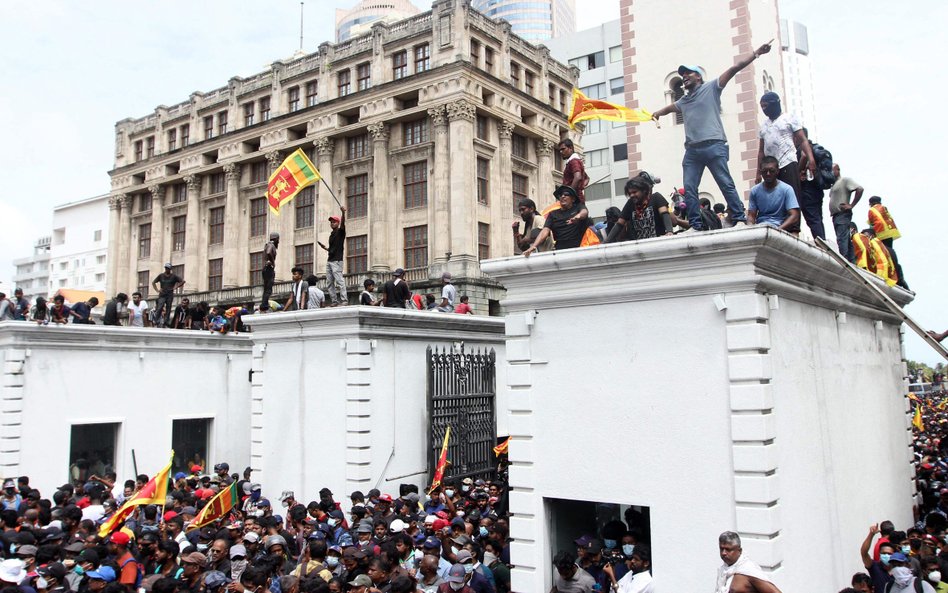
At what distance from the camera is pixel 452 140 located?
4231cm

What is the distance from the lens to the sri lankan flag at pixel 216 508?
11.6m

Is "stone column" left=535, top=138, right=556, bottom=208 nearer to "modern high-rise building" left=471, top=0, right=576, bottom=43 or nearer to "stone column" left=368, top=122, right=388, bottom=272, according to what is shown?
"stone column" left=368, top=122, right=388, bottom=272

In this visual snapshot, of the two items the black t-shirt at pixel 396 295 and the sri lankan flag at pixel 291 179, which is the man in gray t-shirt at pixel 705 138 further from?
the sri lankan flag at pixel 291 179

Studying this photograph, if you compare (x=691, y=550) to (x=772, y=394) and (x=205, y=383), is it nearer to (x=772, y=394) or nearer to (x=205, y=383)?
(x=772, y=394)

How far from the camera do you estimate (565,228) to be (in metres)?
9.54

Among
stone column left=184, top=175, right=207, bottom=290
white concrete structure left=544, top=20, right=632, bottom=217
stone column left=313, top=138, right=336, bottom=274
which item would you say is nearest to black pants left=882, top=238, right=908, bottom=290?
stone column left=313, top=138, right=336, bottom=274

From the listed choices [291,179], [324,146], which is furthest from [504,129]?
[291,179]

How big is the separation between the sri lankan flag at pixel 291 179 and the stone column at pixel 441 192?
23.6 meters

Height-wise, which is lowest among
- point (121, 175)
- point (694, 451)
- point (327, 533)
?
point (327, 533)

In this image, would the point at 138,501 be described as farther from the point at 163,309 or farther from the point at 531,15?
the point at 531,15

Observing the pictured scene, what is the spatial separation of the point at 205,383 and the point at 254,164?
1379 inches

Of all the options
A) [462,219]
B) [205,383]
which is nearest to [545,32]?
[462,219]

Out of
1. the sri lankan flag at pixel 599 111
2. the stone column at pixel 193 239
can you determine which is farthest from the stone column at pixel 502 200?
the sri lankan flag at pixel 599 111

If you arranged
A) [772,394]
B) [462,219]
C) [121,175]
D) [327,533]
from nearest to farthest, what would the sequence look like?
[772,394], [327,533], [462,219], [121,175]
